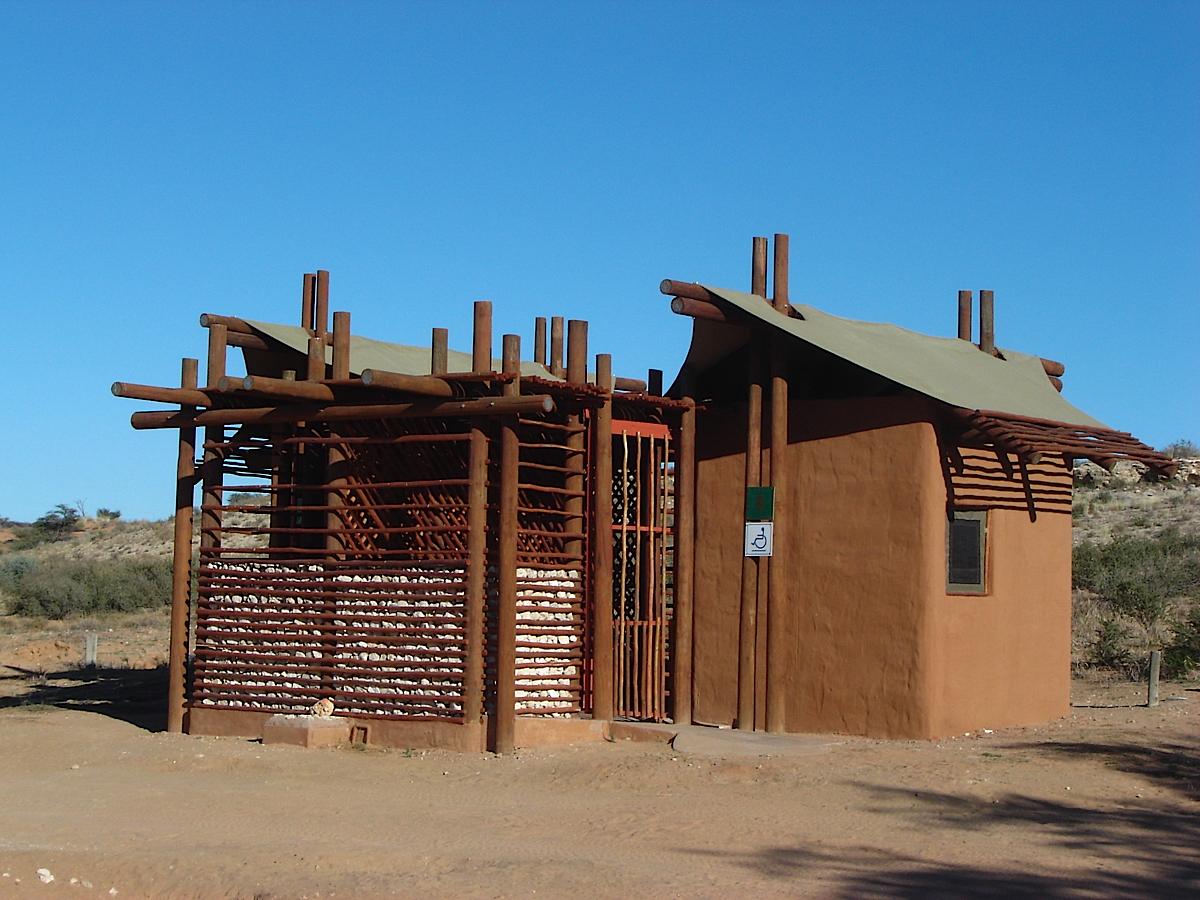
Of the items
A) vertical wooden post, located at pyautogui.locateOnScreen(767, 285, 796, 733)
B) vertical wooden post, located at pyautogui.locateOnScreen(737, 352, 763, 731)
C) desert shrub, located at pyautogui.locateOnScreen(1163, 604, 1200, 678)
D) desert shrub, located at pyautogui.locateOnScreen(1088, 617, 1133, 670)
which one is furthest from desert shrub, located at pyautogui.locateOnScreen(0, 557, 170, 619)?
vertical wooden post, located at pyautogui.locateOnScreen(767, 285, 796, 733)

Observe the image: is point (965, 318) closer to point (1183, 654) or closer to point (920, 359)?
point (920, 359)

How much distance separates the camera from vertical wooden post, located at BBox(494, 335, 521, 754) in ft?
44.9

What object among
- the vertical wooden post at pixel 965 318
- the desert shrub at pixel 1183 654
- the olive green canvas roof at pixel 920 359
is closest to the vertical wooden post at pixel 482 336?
the olive green canvas roof at pixel 920 359

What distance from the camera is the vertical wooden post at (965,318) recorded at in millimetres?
17906

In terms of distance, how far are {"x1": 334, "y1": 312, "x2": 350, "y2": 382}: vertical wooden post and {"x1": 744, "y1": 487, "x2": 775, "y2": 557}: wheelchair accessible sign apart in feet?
13.5

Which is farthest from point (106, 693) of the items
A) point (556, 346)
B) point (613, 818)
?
point (613, 818)

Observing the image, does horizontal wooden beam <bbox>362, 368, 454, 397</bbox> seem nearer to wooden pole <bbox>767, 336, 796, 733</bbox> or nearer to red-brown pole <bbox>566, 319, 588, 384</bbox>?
red-brown pole <bbox>566, 319, 588, 384</bbox>

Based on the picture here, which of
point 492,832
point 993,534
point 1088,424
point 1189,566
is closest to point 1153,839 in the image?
point 492,832

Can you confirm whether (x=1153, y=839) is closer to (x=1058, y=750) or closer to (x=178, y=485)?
(x=1058, y=750)

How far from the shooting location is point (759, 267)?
1551cm

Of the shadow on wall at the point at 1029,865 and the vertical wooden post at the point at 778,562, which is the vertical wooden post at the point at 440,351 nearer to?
the vertical wooden post at the point at 778,562

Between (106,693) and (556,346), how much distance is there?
293 inches

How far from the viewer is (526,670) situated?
1441 cm

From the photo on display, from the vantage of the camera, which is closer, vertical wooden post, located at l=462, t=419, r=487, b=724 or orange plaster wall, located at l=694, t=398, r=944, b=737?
vertical wooden post, located at l=462, t=419, r=487, b=724
